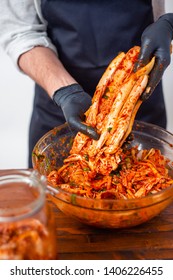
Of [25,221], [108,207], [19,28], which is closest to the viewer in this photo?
[25,221]

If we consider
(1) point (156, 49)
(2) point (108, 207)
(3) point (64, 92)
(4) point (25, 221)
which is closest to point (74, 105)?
(3) point (64, 92)

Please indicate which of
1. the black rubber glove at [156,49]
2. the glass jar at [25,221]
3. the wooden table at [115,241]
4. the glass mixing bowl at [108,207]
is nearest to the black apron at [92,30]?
the black rubber glove at [156,49]

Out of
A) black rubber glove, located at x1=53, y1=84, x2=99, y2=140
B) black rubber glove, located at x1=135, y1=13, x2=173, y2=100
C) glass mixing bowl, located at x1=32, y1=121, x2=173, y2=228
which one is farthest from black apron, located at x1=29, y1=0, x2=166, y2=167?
glass mixing bowl, located at x1=32, y1=121, x2=173, y2=228

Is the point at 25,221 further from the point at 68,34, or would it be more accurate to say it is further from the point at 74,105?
the point at 68,34

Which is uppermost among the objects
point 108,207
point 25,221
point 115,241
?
point 25,221

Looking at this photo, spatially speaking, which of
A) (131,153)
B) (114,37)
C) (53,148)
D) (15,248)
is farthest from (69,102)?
(15,248)

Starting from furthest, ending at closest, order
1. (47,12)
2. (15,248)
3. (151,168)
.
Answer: (47,12) < (151,168) < (15,248)
